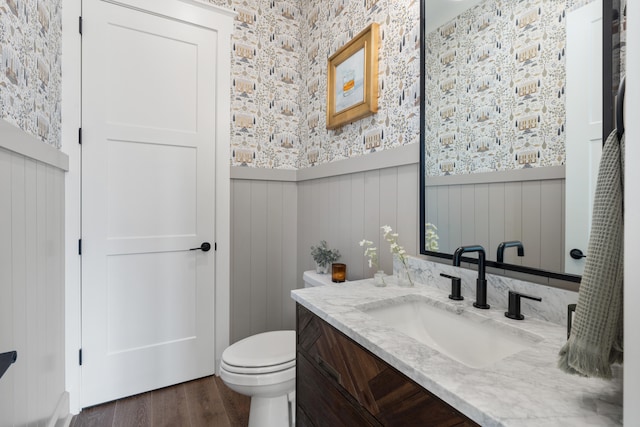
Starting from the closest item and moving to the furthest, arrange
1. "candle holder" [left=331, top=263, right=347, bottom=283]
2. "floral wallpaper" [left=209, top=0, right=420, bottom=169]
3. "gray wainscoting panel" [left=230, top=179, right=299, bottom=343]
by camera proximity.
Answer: "candle holder" [left=331, top=263, right=347, bottom=283]
"floral wallpaper" [left=209, top=0, right=420, bottom=169]
"gray wainscoting panel" [left=230, top=179, right=299, bottom=343]

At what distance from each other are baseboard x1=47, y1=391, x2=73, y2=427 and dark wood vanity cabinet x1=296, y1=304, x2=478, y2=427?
3.91 feet

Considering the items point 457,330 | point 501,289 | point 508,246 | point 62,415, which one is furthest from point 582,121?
point 62,415

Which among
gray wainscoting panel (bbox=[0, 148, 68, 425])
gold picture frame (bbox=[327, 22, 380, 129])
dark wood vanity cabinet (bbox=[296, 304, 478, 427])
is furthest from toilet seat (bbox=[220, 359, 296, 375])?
gold picture frame (bbox=[327, 22, 380, 129])

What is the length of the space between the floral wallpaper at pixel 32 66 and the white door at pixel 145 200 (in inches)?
7.2

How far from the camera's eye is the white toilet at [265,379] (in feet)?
4.54

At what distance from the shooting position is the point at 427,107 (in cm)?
137

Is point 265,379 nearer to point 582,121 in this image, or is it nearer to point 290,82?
point 582,121

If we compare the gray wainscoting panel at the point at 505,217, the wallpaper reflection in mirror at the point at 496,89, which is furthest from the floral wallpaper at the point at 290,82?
the gray wainscoting panel at the point at 505,217

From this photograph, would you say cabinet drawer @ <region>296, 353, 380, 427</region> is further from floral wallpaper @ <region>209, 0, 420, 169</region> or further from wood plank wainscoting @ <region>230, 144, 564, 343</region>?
floral wallpaper @ <region>209, 0, 420, 169</region>

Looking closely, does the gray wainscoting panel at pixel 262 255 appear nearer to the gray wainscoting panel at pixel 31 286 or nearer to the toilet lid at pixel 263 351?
the toilet lid at pixel 263 351

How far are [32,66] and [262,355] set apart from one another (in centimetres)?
152

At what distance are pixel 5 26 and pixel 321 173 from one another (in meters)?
1.54

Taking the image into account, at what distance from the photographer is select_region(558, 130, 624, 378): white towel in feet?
1.62

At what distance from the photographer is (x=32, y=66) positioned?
4.18ft
